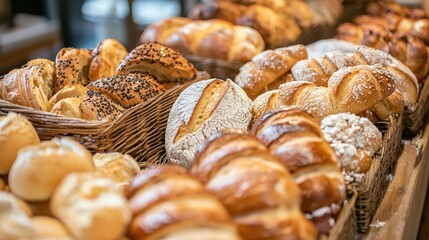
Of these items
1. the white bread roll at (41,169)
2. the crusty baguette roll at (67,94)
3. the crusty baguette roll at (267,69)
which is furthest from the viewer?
the crusty baguette roll at (267,69)

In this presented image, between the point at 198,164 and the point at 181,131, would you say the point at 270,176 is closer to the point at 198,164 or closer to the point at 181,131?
the point at 198,164

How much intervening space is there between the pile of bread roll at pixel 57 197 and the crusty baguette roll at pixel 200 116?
512 millimetres

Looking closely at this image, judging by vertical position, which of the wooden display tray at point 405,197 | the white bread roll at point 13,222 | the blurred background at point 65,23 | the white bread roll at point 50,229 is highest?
the white bread roll at point 13,222

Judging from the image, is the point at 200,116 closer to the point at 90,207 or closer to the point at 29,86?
the point at 29,86

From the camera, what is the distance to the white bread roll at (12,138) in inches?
54.5

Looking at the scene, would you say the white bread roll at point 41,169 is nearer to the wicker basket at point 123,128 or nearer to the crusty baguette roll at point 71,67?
the wicker basket at point 123,128

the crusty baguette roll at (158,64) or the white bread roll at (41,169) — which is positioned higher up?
the white bread roll at (41,169)

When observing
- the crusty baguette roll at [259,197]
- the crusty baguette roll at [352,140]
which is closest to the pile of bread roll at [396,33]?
the crusty baguette roll at [352,140]

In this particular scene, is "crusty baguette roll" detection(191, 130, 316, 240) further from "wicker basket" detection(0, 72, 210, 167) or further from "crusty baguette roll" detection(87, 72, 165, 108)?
"crusty baguette roll" detection(87, 72, 165, 108)

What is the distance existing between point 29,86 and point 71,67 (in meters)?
0.26

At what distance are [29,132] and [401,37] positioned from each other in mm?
2053

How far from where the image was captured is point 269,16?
11.0 ft

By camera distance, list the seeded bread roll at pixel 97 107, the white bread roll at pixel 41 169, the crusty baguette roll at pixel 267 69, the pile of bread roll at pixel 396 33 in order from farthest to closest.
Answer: the pile of bread roll at pixel 396 33
the crusty baguette roll at pixel 267 69
the seeded bread roll at pixel 97 107
the white bread roll at pixel 41 169

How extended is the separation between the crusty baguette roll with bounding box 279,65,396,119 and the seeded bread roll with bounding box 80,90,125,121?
0.59 metres
